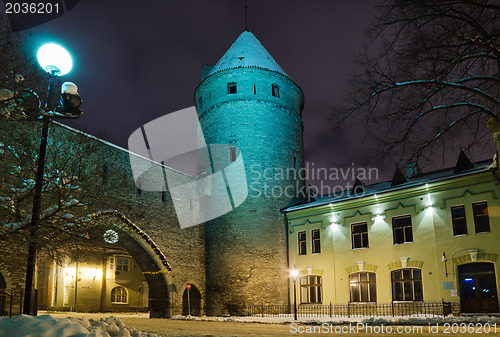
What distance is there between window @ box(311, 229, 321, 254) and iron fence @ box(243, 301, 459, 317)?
3056 millimetres

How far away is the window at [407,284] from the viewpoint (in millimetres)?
20367

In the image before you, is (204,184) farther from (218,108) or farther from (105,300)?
(105,300)

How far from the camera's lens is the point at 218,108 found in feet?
92.9

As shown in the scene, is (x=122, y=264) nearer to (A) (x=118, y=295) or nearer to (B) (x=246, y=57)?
(A) (x=118, y=295)

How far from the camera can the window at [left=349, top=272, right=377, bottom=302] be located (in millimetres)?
21938

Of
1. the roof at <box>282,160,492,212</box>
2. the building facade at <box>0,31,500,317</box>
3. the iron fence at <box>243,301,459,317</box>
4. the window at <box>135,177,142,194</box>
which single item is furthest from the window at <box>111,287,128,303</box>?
the roof at <box>282,160,492,212</box>

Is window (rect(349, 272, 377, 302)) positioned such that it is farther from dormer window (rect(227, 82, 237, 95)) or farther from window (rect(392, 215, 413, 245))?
dormer window (rect(227, 82, 237, 95))

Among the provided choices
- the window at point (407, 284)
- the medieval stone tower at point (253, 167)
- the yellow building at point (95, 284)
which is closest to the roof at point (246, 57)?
the medieval stone tower at point (253, 167)

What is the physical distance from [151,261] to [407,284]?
520 inches

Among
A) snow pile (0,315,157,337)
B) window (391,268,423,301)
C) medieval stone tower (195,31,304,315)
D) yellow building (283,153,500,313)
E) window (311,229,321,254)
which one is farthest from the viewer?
medieval stone tower (195,31,304,315)

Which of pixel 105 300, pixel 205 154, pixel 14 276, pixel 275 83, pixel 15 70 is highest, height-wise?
pixel 275 83

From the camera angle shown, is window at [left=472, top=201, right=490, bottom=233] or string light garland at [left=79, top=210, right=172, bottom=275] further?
string light garland at [left=79, top=210, right=172, bottom=275]

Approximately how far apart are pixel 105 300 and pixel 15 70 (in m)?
29.0

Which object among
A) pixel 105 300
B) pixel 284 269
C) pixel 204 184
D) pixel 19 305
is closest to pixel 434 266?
pixel 284 269
